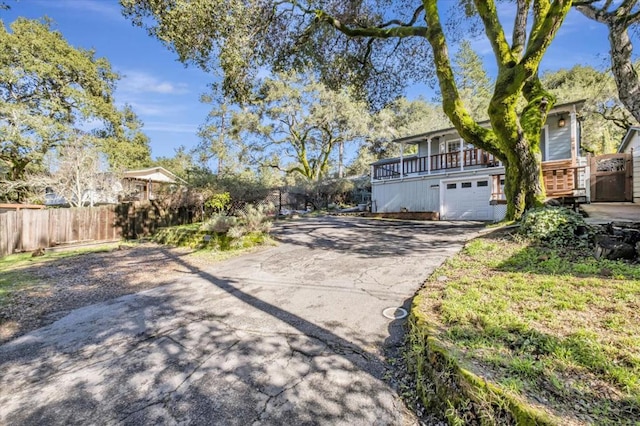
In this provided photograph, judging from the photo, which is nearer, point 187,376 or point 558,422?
point 558,422

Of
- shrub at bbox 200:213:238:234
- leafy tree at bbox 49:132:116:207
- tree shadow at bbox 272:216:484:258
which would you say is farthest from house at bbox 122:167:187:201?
tree shadow at bbox 272:216:484:258

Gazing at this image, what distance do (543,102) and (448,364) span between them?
8545mm

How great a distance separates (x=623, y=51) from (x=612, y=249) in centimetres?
557

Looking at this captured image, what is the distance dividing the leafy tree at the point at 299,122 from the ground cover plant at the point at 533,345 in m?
20.1

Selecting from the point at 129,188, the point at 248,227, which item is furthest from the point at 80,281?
the point at 129,188

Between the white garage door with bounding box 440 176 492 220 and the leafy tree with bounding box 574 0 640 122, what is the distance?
6576 millimetres

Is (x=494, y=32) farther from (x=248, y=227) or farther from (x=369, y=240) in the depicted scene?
(x=248, y=227)

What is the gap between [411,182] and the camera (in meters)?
16.3

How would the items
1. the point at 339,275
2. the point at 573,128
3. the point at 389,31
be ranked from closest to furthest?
the point at 339,275
the point at 389,31
the point at 573,128

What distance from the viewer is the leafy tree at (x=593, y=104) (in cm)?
1929

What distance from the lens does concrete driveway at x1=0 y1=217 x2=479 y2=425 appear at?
2.20 metres

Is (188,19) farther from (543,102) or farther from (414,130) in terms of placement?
(414,130)

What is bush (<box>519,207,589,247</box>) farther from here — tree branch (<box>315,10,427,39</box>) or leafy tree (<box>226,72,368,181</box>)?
leafy tree (<box>226,72,368,181</box>)

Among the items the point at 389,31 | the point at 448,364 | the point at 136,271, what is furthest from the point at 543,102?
the point at 136,271
